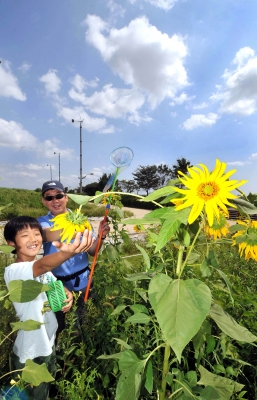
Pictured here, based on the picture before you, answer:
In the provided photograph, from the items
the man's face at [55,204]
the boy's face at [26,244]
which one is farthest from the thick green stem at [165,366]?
the man's face at [55,204]

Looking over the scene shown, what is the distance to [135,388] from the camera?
68 cm

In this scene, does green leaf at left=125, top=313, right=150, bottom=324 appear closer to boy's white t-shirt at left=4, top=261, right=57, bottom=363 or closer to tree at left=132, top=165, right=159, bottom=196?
boy's white t-shirt at left=4, top=261, right=57, bottom=363

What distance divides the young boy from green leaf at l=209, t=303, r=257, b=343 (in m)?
0.60

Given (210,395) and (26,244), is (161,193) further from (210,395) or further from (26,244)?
(26,244)

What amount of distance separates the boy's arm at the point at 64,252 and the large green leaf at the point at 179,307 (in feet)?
1.31

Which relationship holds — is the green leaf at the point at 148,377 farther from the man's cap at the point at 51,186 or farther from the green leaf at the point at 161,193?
the man's cap at the point at 51,186

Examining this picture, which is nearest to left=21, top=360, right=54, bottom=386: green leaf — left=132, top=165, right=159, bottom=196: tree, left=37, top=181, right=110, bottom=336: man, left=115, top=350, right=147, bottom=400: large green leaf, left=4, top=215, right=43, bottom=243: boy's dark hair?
left=115, top=350, right=147, bottom=400: large green leaf

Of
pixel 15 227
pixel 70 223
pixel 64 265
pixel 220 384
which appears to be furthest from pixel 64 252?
pixel 64 265

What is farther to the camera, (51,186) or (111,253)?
(51,186)

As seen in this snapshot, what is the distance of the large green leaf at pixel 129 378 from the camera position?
0.67m

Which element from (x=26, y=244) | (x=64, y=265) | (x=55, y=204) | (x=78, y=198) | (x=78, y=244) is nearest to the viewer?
(x=78, y=198)

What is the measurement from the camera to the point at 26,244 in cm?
141

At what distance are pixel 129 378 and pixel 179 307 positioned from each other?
33 centimetres

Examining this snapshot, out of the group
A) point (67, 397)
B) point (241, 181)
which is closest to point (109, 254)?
point (67, 397)
